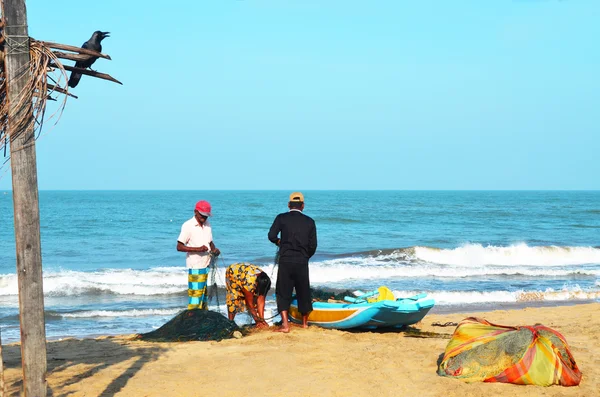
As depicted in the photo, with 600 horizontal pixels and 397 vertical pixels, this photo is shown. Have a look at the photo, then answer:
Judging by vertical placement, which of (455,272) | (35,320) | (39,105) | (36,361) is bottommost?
(455,272)

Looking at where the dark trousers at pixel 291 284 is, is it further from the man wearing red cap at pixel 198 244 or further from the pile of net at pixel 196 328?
the man wearing red cap at pixel 198 244

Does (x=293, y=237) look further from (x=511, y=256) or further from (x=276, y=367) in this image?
(x=511, y=256)

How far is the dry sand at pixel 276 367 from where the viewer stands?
234 inches

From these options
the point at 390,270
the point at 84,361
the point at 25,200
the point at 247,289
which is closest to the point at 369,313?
the point at 247,289

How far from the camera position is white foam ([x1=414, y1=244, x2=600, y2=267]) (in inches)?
928

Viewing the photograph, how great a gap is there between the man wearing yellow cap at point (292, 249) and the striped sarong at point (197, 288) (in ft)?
3.29

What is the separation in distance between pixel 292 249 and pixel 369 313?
1.34m

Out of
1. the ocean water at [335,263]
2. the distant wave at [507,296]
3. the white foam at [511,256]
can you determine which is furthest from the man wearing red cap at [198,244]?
the white foam at [511,256]

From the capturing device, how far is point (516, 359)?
6.04 metres

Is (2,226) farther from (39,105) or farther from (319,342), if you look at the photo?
(39,105)

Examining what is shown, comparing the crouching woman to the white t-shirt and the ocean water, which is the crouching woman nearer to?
the white t-shirt

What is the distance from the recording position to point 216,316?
8.53 metres

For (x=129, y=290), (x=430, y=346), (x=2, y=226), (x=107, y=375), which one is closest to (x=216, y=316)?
(x=107, y=375)

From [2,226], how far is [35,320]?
35.5 m
